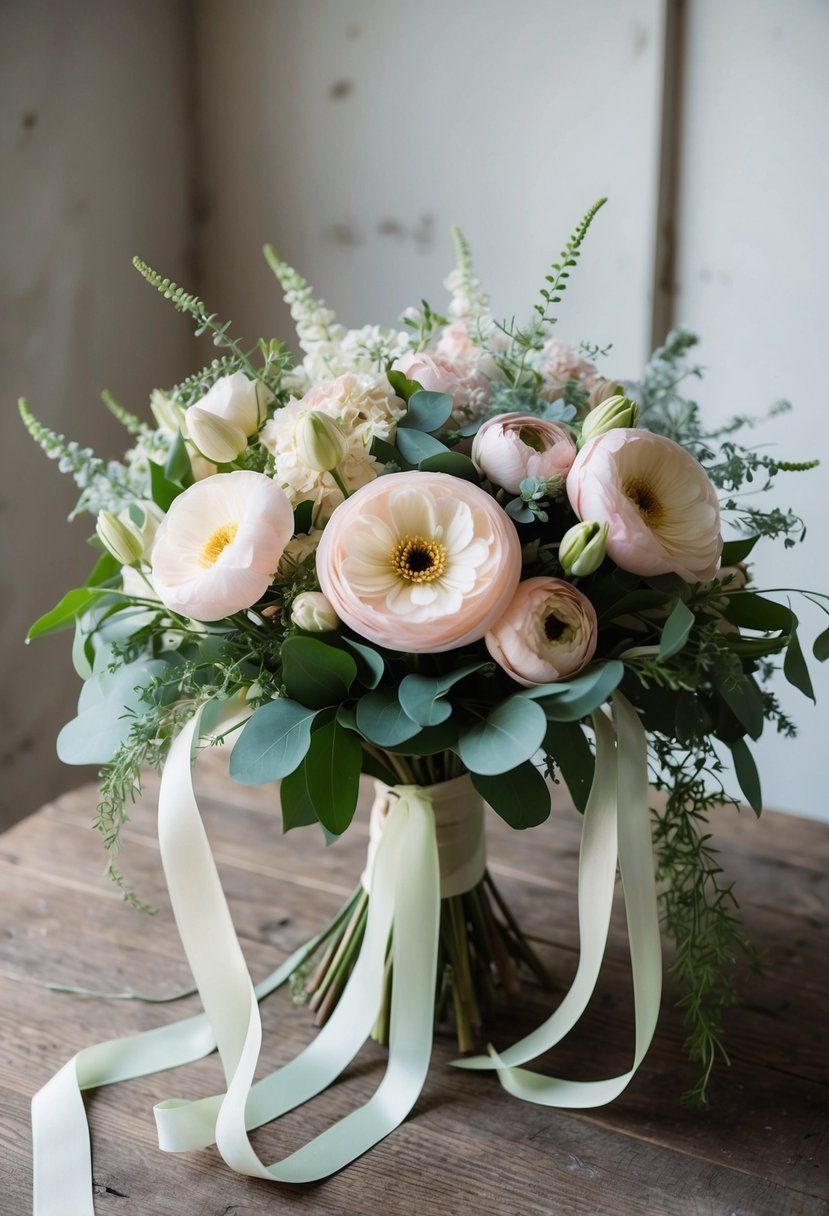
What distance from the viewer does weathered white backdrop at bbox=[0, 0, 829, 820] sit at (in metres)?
1.43

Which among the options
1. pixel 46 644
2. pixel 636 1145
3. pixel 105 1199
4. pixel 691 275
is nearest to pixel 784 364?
pixel 691 275

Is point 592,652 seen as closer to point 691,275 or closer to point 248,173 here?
point 691,275

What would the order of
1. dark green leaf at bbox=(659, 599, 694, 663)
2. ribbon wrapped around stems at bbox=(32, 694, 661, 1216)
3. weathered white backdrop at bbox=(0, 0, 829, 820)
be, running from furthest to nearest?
weathered white backdrop at bbox=(0, 0, 829, 820)
ribbon wrapped around stems at bbox=(32, 694, 661, 1216)
dark green leaf at bbox=(659, 599, 694, 663)

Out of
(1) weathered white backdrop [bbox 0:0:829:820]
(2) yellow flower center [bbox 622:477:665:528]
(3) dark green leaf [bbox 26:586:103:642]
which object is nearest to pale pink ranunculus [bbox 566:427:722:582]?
(2) yellow flower center [bbox 622:477:665:528]

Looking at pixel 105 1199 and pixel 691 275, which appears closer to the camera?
pixel 105 1199

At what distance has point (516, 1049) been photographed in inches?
32.4

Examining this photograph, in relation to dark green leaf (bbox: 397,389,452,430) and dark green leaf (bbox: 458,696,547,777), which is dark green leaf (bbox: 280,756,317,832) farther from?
dark green leaf (bbox: 397,389,452,430)

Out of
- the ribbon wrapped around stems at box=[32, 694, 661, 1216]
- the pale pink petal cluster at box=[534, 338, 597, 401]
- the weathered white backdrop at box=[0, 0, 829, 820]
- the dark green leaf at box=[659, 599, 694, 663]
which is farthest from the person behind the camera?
the weathered white backdrop at box=[0, 0, 829, 820]

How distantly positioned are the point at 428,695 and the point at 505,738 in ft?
0.18

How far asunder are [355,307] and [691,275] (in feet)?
1.84

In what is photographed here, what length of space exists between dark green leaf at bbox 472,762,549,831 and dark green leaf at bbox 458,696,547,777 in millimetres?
45

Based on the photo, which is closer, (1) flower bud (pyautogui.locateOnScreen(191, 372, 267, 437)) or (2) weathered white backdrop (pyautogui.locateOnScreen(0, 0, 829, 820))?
(1) flower bud (pyautogui.locateOnScreen(191, 372, 267, 437))

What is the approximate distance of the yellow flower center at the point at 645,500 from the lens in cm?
69

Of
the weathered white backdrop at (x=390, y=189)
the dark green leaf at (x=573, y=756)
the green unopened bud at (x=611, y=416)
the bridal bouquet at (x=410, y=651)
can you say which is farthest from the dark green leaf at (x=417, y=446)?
the weathered white backdrop at (x=390, y=189)
